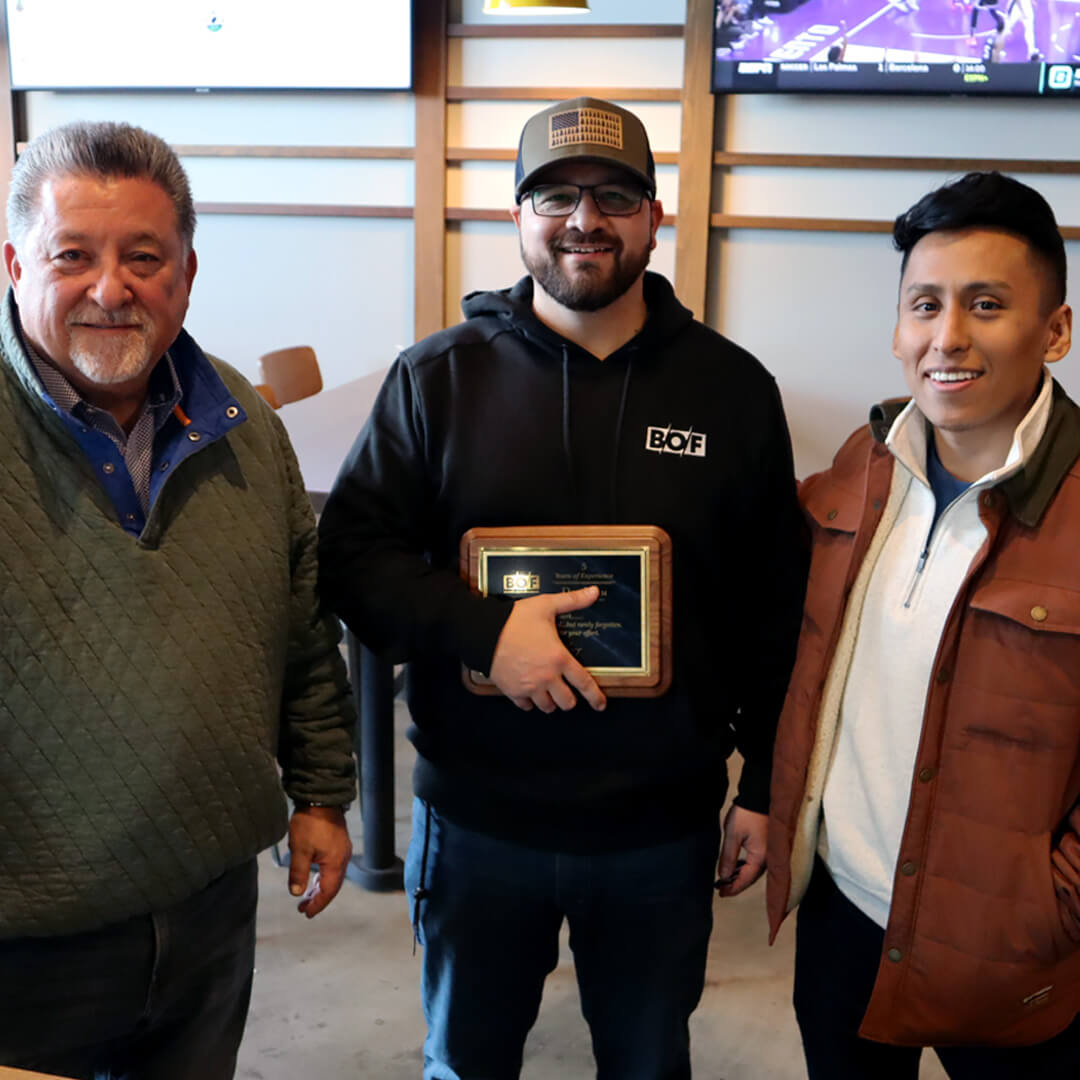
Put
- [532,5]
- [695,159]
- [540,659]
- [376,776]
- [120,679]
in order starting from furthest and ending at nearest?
1. [695,159]
2. [532,5]
3. [376,776]
4. [540,659]
5. [120,679]

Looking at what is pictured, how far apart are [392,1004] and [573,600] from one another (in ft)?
4.37

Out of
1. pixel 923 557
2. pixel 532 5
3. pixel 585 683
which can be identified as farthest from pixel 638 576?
pixel 532 5

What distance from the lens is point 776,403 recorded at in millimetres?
1608

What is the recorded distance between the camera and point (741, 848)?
1643 mm

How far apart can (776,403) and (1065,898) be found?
691mm

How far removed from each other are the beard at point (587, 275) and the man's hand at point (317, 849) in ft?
2.30

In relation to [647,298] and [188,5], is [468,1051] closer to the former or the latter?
[647,298]

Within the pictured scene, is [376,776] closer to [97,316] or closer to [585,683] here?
[585,683]

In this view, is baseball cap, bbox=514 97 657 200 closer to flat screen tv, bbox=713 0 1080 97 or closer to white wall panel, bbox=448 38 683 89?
flat screen tv, bbox=713 0 1080 97

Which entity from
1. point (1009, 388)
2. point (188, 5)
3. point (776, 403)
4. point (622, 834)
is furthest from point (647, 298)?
point (188, 5)

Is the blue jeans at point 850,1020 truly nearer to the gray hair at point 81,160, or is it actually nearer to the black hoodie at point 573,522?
the black hoodie at point 573,522

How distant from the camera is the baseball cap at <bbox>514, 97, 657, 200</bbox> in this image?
58.6 inches

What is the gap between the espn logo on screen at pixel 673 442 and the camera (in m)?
1.53

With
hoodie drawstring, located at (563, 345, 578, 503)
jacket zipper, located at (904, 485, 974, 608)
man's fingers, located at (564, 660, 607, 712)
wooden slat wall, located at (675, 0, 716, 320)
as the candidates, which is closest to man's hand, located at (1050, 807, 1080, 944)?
jacket zipper, located at (904, 485, 974, 608)
